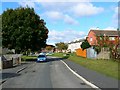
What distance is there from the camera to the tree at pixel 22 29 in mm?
56938

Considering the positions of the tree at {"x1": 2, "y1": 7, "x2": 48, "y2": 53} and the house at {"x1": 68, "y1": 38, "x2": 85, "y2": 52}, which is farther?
the house at {"x1": 68, "y1": 38, "x2": 85, "y2": 52}

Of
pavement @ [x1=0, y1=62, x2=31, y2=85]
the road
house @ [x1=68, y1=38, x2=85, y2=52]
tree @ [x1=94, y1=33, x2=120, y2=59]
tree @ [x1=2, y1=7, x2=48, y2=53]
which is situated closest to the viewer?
the road

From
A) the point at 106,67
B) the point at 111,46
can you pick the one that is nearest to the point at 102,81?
the point at 106,67

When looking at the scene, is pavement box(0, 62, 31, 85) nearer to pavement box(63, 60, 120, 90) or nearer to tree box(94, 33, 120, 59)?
pavement box(63, 60, 120, 90)

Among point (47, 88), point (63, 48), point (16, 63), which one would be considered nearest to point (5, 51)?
point (16, 63)

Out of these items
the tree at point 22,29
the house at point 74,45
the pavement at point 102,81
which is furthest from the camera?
the house at point 74,45

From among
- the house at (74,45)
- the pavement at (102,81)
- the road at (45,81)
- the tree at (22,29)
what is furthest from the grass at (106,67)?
the house at (74,45)

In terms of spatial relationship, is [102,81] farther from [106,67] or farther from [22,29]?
[22,29]

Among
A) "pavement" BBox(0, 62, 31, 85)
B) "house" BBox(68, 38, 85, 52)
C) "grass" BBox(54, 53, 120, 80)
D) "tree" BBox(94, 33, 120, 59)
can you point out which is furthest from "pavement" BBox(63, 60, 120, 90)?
"house" BBox(68, 38, 85, 52)

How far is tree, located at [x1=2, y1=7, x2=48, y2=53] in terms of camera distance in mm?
56938

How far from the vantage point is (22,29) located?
2247 inches

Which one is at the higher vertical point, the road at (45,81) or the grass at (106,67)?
the grass at (106,67)

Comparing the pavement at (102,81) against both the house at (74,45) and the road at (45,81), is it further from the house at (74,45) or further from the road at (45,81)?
the house at (74,45)

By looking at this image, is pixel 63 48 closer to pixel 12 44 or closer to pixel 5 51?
pixel 5 51
